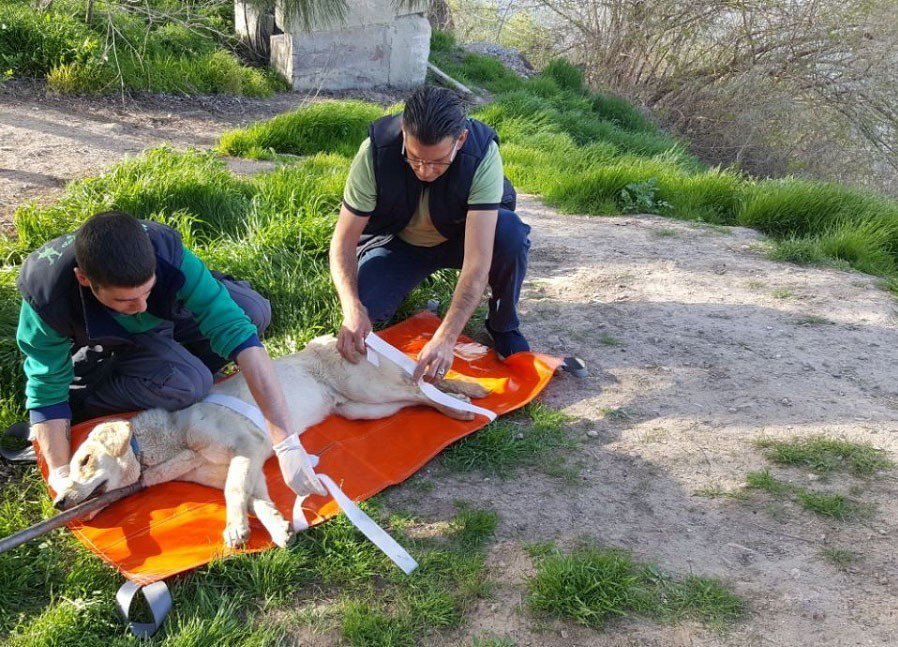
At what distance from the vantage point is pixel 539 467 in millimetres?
3391

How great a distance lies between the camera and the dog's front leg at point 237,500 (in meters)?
2.83

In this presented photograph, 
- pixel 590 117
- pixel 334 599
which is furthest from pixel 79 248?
pixel 590 117

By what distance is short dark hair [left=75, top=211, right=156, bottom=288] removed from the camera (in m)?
2.44

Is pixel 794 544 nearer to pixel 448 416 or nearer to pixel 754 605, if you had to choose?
pixel 754 605

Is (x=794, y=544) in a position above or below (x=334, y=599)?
above

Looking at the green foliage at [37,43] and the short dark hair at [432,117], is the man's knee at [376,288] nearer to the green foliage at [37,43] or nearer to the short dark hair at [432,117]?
the short dark hair at [432,117]

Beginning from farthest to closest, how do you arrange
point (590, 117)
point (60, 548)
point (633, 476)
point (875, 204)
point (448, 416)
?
point (590, 117)
point (875, 204)
point (448, 416)
point (633, 476)
point (60, 548)

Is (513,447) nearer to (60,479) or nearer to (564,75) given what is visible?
(60,479)

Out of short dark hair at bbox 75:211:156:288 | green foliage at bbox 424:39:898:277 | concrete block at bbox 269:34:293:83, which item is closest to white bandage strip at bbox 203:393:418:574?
short dark hair at bbox 75:211:156:288

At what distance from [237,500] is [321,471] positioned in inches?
19.5

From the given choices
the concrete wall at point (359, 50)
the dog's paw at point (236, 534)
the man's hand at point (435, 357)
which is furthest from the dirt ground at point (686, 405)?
the concrete wall at point (359, 50)

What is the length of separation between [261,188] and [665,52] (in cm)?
844

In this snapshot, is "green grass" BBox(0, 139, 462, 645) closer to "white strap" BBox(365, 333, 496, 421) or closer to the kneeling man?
the kneeling man

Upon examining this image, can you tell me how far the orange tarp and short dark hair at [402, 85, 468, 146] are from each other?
1.38m
